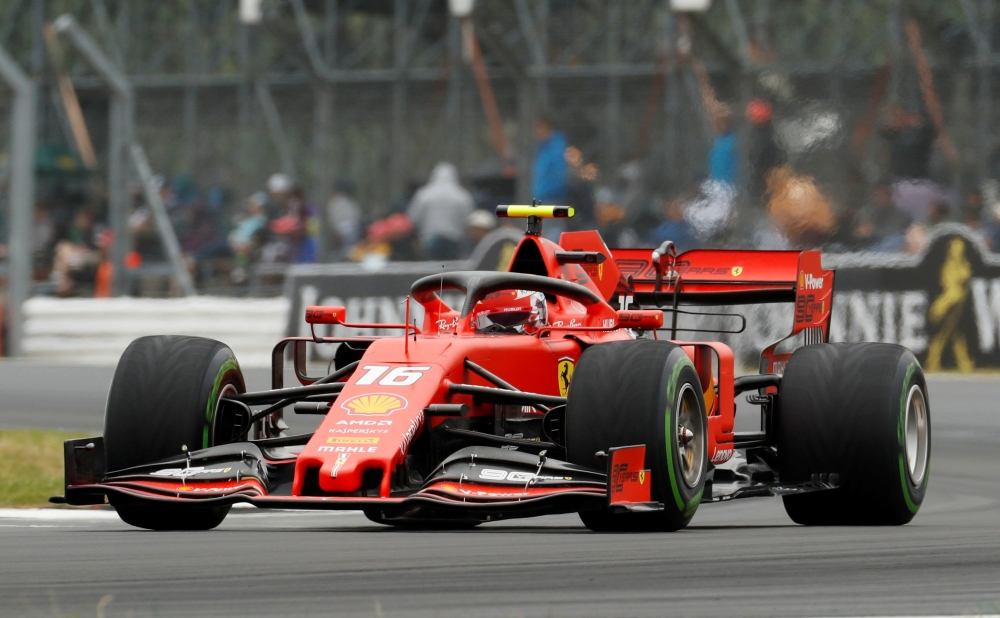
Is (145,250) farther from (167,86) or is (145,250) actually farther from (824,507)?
(824,507)

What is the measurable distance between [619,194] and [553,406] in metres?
12.1

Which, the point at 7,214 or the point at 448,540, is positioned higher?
the point at 7,214

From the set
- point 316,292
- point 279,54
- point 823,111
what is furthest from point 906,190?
point 279,54

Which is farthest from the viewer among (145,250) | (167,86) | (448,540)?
(167,86)

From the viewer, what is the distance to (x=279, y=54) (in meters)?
27.3

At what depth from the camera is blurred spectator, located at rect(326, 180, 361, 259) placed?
20969 mm

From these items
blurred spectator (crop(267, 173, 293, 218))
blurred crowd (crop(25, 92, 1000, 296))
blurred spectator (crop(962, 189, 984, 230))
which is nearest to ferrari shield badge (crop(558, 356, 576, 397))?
blurred crowd (crop(25, 92, 1000, 296))

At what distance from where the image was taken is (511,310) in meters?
8.22

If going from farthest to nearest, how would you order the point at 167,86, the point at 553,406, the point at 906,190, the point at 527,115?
the point at 167,86
the point at 527,115
the point at 906,190
the point at 553,406

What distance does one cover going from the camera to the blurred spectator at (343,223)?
68.8ft

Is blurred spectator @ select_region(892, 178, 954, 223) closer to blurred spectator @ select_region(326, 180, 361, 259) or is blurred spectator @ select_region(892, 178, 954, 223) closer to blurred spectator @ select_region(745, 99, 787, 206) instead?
blurred spectator @ select_region(745, 99, 787, 206)

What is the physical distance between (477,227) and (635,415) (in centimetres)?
1240

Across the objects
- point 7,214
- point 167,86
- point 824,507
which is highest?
point 167,86

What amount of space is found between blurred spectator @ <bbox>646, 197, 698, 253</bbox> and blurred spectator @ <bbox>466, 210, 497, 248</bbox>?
203 cm
